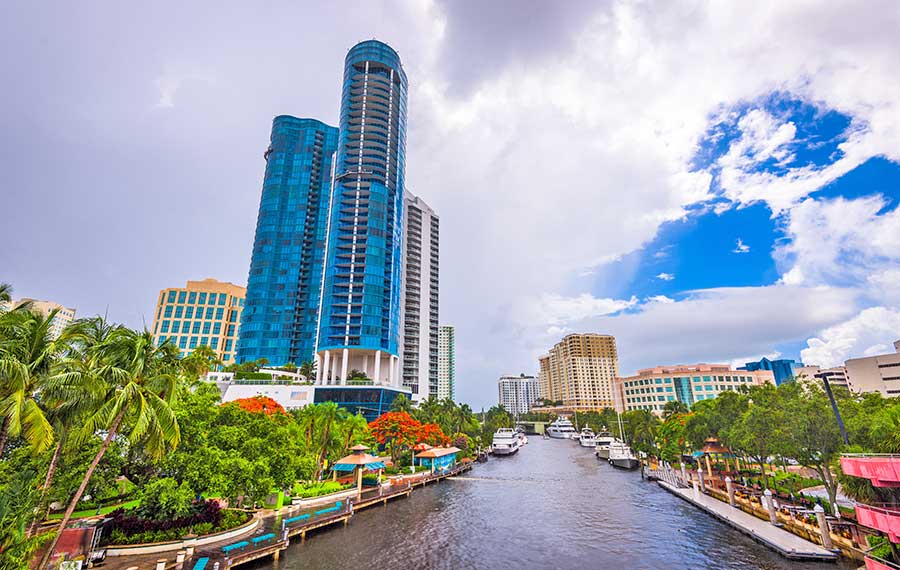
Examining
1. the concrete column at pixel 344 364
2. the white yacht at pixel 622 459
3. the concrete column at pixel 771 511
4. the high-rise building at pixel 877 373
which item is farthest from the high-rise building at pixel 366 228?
the high-rise building at pixel 877 373

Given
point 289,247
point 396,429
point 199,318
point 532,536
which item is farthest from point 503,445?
point 199,318

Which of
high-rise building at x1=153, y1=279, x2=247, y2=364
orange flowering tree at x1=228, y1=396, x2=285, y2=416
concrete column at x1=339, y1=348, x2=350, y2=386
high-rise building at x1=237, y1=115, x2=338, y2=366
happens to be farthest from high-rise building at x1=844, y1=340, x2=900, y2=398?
high-rise building at x1=153, y1=279, x2=247, y2=364

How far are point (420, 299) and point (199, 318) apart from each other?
2607 inches

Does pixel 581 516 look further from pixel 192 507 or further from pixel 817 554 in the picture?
pixel 192 507

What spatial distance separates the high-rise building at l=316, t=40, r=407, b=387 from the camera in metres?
99.2

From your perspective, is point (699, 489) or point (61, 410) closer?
point (61, 410)

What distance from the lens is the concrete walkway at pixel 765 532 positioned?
2398 cm

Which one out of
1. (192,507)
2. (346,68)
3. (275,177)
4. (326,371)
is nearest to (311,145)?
(275,177)

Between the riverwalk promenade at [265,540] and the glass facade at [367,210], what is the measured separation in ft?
193

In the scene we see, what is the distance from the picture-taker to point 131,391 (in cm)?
1670

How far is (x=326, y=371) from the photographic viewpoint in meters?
97.2

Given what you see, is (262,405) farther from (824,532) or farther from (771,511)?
(824,532)

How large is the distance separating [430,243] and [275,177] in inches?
2144

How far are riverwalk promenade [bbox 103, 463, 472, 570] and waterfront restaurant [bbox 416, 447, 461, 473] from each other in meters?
16.0
